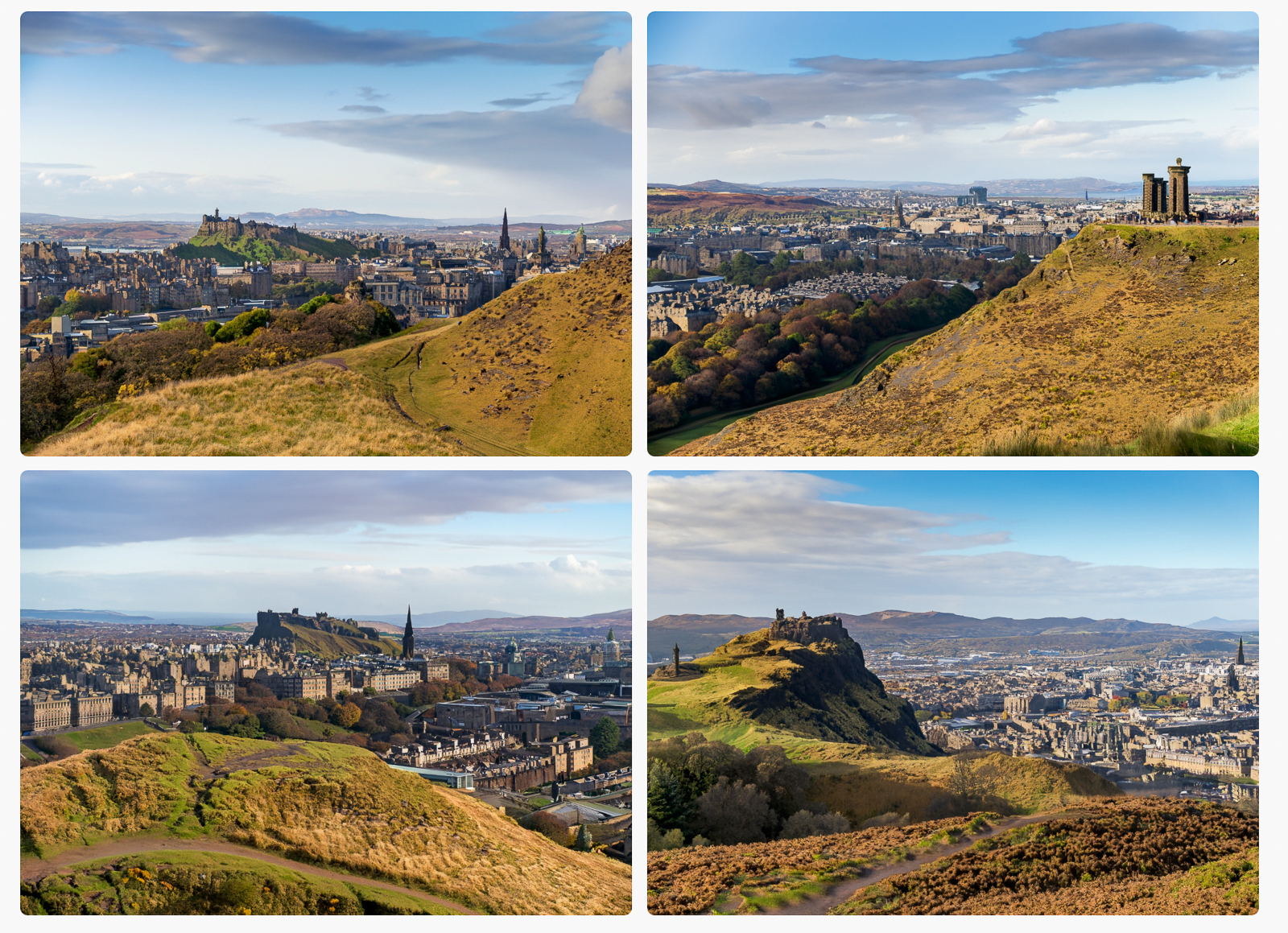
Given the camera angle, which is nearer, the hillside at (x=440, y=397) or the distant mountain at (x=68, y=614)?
the distant mountain at (x=68, y=614)

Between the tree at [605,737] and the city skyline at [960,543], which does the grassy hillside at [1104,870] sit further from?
the tree at [605,737]

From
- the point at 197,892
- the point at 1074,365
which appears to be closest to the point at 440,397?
Result: the point at 197,892

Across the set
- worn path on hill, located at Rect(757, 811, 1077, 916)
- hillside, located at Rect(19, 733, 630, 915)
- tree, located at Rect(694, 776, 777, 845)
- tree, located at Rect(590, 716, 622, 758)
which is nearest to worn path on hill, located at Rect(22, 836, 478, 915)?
hillside, located at Rect(19, 733, 630, 915)

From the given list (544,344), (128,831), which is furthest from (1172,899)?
(128,831)

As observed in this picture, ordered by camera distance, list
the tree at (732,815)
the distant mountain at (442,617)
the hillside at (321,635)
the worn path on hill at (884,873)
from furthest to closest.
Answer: the distant mountain at (442,617) < the hillside at (321,635) < the tree at (732,815) < the worn path on hill at (884,873)

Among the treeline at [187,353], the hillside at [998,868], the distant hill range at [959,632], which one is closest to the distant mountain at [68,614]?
the treeline at [187,353]

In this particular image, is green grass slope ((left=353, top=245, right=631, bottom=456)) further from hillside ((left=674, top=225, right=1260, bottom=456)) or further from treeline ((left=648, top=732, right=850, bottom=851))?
treeline ((left=648, top=732, right=850, bottom=851))
